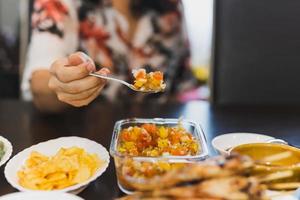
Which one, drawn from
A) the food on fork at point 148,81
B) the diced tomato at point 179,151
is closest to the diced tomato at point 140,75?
the food on fork at point 148,81

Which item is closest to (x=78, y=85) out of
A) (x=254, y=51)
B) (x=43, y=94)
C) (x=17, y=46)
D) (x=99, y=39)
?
(x=43, y=94)

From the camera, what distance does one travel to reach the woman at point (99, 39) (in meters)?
1.40

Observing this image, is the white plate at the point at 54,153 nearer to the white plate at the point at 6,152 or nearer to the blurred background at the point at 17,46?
the white plate at the point at 6,152

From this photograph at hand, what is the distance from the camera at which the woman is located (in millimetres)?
1402

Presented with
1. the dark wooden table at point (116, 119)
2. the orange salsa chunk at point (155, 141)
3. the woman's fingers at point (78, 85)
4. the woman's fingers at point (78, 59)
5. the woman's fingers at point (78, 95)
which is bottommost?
the dark wooden table at point (116, 119)

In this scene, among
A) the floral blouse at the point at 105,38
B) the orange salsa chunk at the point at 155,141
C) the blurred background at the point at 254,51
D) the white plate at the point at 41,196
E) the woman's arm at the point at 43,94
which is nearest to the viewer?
the white plate at the point at 41,196

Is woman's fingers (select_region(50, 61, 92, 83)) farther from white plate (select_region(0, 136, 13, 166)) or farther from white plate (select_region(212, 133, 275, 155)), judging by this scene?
white plate (select_region(212, 133, 275, 155))

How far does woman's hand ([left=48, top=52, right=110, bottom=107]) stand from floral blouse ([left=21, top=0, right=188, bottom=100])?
1.25 feet

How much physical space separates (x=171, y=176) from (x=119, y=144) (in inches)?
12.1

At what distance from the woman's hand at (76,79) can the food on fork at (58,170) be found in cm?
18

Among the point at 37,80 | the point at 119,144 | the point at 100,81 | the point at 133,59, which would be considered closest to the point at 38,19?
the point at 37,80

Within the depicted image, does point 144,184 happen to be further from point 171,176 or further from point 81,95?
point 81,95

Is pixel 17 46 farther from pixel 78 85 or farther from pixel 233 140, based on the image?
pixel 233 140

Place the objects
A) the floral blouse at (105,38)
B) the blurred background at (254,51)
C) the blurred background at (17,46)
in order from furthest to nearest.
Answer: the blurred background at (17,46) < the blurred background at (254,51) < the floral blouse at (105,38)
